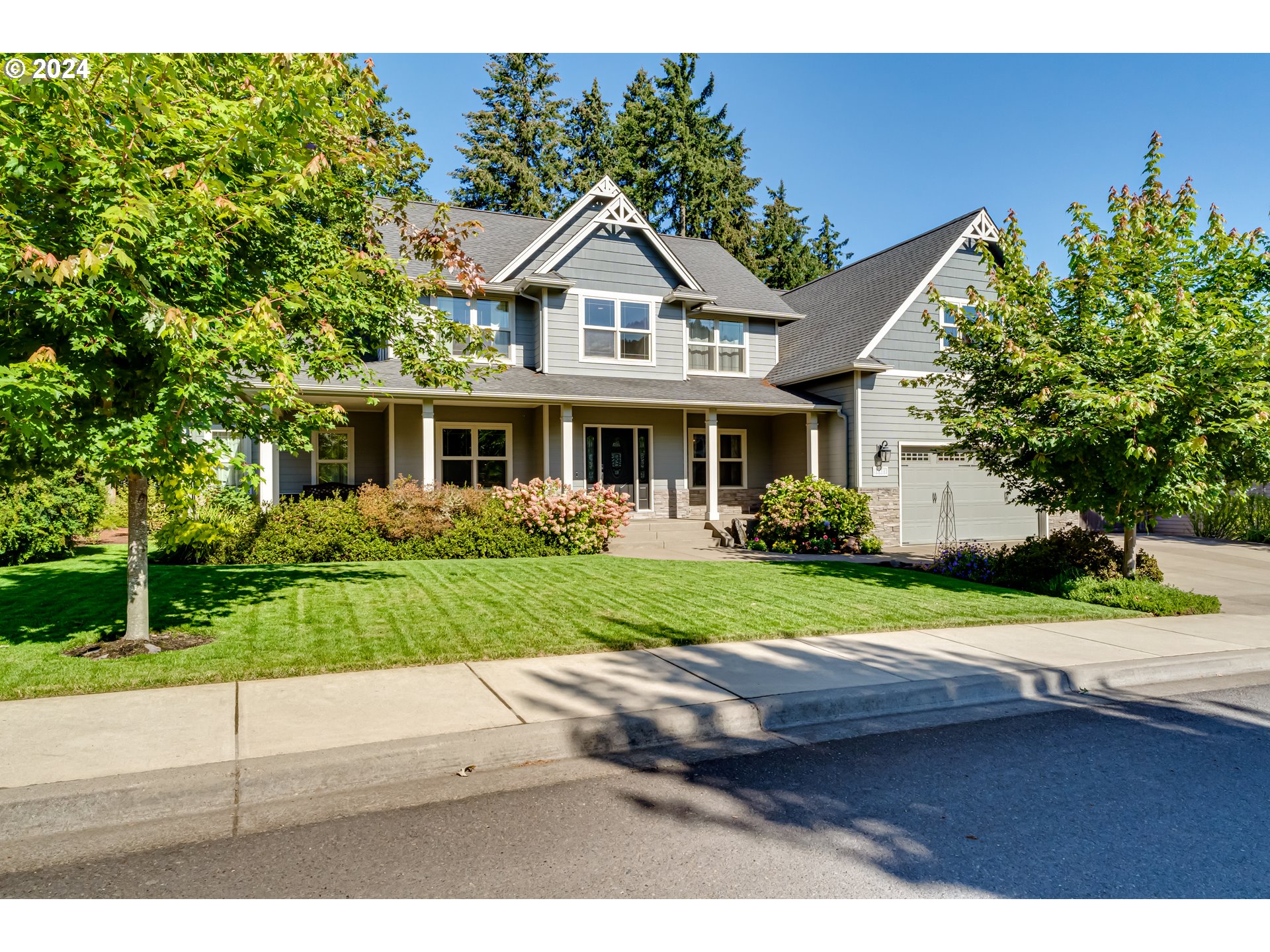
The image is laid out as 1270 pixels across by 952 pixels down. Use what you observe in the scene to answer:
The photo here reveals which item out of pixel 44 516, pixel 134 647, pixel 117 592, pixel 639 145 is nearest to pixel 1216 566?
pixel 134 647

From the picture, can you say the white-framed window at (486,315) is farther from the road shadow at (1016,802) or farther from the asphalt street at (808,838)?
the asphalt street at (808,838)

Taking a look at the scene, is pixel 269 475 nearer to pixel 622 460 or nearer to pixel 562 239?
pixel 622 460

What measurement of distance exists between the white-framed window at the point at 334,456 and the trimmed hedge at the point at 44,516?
5.00m

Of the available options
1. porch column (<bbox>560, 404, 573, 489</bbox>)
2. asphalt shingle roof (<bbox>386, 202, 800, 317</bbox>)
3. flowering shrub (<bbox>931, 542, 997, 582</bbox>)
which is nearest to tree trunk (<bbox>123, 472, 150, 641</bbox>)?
porch column (<bbox>560, 404, 573, 489</bbox>)

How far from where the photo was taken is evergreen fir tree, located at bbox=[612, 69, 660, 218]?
4169cm

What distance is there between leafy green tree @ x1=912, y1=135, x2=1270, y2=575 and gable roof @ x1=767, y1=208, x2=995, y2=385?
7318 millimetres

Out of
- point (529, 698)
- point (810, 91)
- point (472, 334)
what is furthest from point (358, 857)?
point (810, 91)

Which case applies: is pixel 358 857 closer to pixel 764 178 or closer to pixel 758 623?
pixel 758 623

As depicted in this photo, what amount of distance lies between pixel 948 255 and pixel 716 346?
6466mm

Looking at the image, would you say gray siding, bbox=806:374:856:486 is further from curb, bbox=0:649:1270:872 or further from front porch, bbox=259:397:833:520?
curb, bbox=0:649:1270:872

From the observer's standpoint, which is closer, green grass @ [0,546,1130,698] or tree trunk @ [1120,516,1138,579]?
green grass @ [0,546,1130,698]

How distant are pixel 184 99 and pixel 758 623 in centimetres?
682

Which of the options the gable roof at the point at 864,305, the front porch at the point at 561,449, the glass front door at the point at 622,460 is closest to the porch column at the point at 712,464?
the front porch at the point at 561,449

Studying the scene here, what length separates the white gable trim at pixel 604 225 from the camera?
61.1 ft
